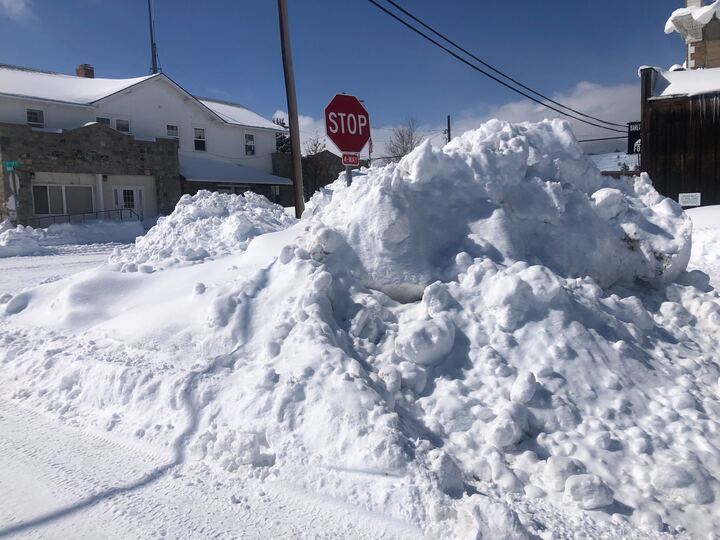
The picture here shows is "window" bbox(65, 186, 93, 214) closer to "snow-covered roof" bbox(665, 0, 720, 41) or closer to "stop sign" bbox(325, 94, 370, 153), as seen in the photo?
"stop sign" bbox(325, 94, 370, 153)

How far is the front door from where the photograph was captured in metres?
27.2

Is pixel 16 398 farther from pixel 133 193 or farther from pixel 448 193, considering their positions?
pixel 133 193

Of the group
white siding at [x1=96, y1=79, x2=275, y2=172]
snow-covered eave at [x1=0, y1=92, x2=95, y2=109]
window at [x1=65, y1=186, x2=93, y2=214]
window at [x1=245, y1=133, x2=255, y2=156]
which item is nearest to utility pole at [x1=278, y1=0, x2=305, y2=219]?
window at [x1=65, y1=186, x2=93, y2=214]

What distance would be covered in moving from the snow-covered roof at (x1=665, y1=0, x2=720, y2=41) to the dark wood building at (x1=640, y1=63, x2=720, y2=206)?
522 cm

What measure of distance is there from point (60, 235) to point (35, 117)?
8063 millimetres

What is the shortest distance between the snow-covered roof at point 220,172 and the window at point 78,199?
484 cm

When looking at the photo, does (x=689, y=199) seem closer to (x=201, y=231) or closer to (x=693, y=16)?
(x=693, y=16)

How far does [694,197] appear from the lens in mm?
16578

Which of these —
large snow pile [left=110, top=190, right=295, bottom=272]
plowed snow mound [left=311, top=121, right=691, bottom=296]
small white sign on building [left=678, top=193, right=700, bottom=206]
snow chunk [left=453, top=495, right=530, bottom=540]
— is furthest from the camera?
small white sign on building [left=678, top=193, right=700, bottom=206]

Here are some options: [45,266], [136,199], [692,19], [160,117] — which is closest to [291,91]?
[45,266]

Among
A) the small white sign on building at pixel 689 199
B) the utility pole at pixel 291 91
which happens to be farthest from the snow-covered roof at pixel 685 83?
the utility pole at pixel 291 91

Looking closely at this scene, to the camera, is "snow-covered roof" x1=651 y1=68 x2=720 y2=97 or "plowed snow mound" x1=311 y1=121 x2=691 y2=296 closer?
"plowed snow mound" x1=311 y1=121 x2=691 y2=296

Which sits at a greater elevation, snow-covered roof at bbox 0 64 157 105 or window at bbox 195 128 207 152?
snow-covered roof at bbox 0 64 157 105

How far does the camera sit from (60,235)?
20844 mm
